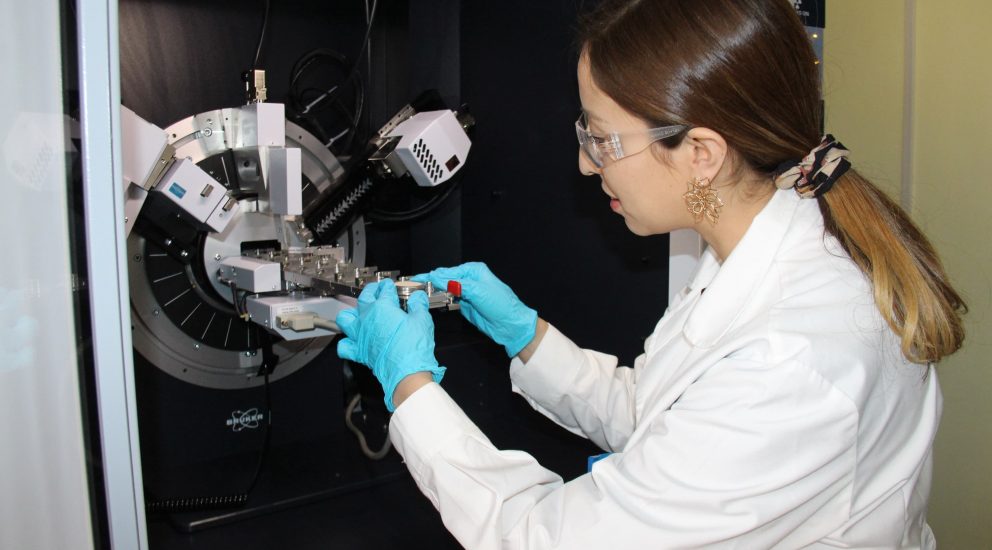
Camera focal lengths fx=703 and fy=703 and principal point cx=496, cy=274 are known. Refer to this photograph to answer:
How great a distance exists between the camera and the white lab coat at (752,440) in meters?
0.79

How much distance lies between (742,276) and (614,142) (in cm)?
26

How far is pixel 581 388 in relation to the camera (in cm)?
130

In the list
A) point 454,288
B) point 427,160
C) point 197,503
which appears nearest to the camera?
point 454,288

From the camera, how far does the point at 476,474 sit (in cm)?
89

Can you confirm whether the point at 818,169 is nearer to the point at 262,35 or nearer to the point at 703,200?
the point at 703,200

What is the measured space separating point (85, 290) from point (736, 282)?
0.78 m

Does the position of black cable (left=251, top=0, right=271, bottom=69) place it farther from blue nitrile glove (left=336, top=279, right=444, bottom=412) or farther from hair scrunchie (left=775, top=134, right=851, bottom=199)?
hair scrunchie (left=775, top=134, right=851, bottom=199)

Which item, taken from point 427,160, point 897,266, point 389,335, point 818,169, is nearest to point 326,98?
point 427,160

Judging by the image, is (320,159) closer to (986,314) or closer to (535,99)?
(535,99)

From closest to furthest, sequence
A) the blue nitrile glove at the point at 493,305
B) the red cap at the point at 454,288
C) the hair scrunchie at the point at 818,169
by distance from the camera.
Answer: the hair scrunchie at the point at 818,169, the red cap at the point at 454,288, the blue nitrile glove at the point at 493,305

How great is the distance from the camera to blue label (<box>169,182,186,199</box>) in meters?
1.30

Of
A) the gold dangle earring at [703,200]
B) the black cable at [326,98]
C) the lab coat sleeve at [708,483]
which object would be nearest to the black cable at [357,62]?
the black cable at [326,98]

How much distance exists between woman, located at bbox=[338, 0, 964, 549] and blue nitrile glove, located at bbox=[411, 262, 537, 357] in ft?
0.81

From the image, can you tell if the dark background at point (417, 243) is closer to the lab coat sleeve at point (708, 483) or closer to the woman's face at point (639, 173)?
the woman's face at point (639, 173)
